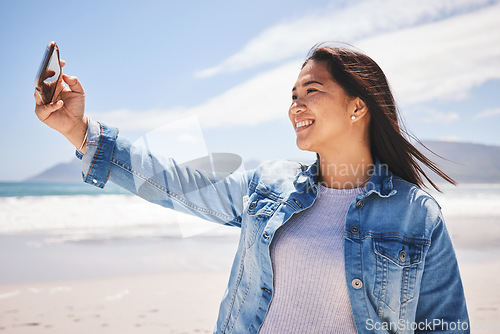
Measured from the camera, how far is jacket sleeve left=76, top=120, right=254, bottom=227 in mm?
1467

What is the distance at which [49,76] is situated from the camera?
1.30m

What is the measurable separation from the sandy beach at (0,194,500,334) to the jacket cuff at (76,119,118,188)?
2.60 meters

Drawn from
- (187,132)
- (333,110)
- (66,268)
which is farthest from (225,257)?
(333,110)

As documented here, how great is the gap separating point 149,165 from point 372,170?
963 millimetres

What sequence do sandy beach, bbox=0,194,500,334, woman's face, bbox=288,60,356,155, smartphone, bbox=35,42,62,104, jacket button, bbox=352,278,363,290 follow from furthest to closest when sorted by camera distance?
1. sandy beach, bbox=0,194,500,334
2. woman's face, bbox=288,60,356,155
3. jacket button, bbox=352,278,363,290
4. smartphone, bbox=35,42,62,104

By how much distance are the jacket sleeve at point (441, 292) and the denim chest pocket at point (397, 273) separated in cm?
5

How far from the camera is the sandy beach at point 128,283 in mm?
3756

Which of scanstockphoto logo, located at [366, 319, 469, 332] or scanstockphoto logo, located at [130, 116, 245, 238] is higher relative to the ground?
scanstockphoto logo, located at [130, 116, 245, 238]

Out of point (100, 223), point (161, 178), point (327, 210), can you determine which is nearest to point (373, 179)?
point (327, 210)

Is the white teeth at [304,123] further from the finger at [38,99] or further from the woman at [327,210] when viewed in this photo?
the finger at [38,99]

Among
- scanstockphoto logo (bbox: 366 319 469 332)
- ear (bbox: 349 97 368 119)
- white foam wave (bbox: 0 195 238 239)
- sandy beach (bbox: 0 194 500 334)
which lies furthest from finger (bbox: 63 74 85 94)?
white foam wave (bbox: 0 195 238 239)

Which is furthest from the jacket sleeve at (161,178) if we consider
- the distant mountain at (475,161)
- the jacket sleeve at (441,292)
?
the distant mountain at (475,161)

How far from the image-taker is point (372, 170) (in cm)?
171

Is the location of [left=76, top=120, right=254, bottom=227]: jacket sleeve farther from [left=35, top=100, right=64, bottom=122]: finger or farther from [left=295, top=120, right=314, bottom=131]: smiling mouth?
[left=295, top=120, right=314, bottom=131]: smiling mouth
